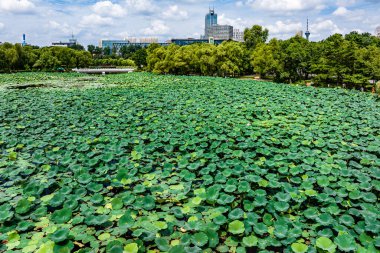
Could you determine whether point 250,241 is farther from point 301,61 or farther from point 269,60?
point 269,60

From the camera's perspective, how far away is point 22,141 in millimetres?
7785

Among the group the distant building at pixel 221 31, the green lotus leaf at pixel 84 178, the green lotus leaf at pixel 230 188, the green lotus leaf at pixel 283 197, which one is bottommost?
the green lotus leaf at pixel 283 197

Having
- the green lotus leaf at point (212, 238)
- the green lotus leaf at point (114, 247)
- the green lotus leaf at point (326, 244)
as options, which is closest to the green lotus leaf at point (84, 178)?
the green lotus leaf at point (114, 247)

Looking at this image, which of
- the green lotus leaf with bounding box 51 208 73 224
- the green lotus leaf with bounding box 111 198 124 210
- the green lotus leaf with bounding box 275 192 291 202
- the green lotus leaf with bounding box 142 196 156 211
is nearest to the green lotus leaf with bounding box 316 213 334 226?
the green lotus leaf with bounding box 275 192 291 202

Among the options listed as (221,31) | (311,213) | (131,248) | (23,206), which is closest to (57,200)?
(23,206)

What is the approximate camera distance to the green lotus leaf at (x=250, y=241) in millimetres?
3672

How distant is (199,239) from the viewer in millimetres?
3688

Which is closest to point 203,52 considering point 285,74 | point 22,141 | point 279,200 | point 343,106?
point 285,74

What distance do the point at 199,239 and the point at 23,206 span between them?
9.05 ft

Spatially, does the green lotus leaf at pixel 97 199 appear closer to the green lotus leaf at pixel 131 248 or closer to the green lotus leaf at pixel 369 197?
the green lotus leaf at pixel 131 248

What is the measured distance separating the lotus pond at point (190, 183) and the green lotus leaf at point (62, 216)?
0.01 m

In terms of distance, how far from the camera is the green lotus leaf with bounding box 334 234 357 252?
3.41 meters

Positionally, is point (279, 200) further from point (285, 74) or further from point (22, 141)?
point (285, 74)

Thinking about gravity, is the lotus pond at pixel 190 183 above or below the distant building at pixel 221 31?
below
